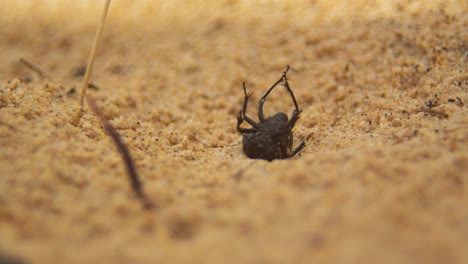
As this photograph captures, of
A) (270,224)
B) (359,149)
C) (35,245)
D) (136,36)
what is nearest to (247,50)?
(136,36)

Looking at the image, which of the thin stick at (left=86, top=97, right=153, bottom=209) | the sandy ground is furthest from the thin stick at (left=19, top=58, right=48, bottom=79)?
the thin stick at (left=86, top=97, right=153, bottom=209)

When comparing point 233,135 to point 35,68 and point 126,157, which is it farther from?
point 35,68

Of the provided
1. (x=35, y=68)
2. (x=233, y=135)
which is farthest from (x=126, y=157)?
(x=35, y=68)

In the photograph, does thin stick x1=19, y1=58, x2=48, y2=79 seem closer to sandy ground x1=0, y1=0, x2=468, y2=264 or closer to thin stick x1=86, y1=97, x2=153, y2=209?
sandy ground x1=0, y1=0, x2=468, y2=264

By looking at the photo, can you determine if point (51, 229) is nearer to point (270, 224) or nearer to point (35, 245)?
point (35, 245)

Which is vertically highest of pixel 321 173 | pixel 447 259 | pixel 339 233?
pixel 321 173

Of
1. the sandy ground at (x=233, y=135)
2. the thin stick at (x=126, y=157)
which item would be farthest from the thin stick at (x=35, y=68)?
the thin stick at (x=126, y=157)

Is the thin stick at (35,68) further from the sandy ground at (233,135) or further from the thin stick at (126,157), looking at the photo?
the thin stick at (126,157)
